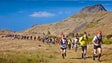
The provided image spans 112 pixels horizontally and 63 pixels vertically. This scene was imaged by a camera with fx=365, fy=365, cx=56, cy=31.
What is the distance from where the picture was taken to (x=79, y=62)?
34094 millimetres

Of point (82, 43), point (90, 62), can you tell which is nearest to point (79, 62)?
point (90, 62)

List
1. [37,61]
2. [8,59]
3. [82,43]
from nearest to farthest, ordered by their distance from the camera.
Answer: [8,59], [37,61], [82,43]

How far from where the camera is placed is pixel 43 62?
3200cm

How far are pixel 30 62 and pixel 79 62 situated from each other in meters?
5.79

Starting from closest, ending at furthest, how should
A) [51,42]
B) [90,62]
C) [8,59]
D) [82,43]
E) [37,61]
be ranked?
[8,59], [37,61], [90,62], [82,43], [51,42]

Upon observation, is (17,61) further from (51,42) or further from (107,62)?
(51,42)

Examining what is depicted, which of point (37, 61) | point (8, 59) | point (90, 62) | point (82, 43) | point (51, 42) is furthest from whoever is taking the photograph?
point (51, 42)

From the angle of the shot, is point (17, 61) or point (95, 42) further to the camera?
point (95, 42)

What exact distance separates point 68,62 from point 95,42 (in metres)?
3.16

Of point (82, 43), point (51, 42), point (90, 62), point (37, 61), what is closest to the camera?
point (37, 61)

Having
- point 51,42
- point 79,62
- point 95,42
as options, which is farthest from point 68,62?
point 51,42

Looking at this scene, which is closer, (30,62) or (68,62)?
(30,62)

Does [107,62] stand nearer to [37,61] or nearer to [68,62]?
[68,62]

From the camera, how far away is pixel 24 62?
2936 cm
